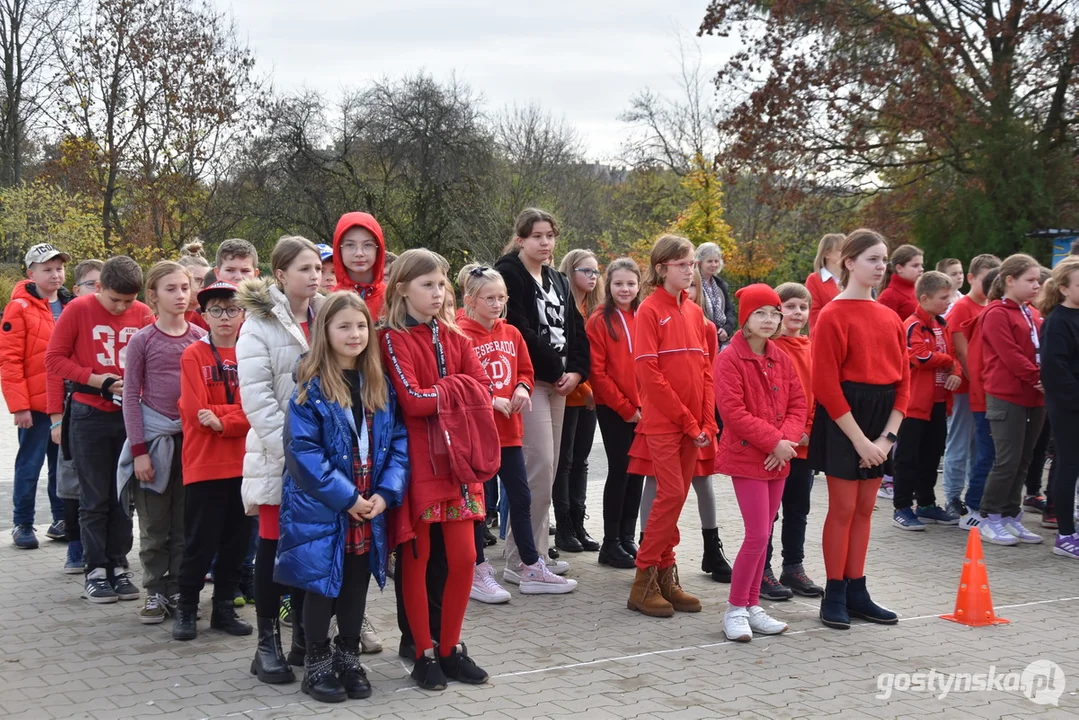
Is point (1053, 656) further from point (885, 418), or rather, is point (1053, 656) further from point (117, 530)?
point (117, 530)

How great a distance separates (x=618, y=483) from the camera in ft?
23.4

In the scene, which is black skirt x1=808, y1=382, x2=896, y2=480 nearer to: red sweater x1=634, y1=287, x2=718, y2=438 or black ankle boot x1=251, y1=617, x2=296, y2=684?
red sweater x1=634, y1=287, x2=718, y2=438

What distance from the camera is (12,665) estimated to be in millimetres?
5137

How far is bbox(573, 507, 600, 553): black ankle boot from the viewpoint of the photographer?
7.72 meters

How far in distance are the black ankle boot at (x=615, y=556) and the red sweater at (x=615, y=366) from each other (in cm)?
88

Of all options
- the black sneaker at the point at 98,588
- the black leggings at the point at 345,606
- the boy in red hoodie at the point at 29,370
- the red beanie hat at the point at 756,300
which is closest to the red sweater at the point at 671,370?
the red beanie hat at the point at 756,300

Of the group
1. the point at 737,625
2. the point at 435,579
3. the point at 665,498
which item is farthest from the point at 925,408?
the point at 435,579

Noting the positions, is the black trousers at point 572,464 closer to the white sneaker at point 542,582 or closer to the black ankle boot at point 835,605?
the white sneaker at point 542,582

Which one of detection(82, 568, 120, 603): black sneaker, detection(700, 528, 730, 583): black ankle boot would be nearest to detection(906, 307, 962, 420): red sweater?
detection(700, 528, 730, 583): black ankle boot

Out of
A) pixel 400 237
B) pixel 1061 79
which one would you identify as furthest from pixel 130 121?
pixel 1061 79

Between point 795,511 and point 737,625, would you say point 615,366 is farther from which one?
point 737,625

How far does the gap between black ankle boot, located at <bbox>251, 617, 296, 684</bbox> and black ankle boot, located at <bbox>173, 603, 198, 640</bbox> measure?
0.72 metres

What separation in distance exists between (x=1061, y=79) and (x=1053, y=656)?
51.7 ft

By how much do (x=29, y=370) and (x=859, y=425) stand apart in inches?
230
